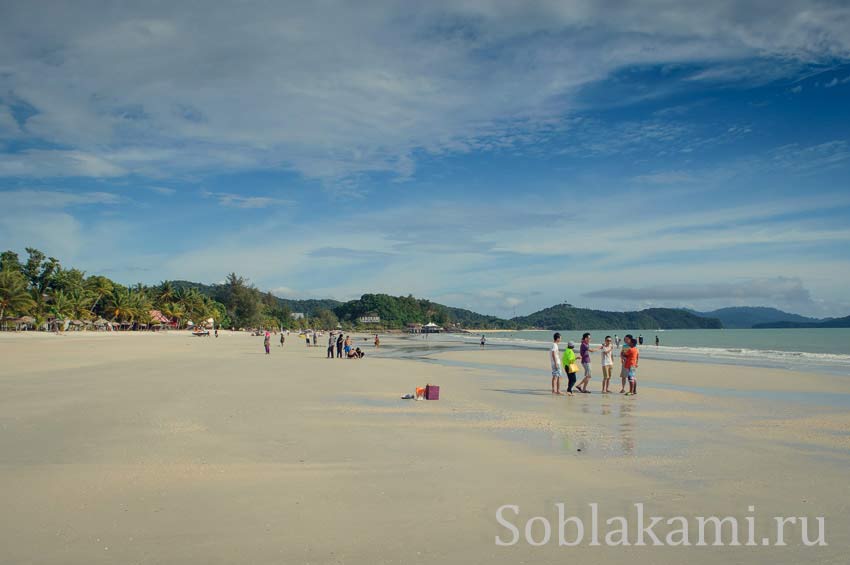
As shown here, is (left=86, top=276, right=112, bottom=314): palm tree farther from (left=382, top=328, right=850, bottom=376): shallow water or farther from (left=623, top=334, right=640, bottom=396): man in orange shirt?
(left=623, top=334, right=640, bottom=396): man in orange shirt

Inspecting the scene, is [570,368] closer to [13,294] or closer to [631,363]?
[631,363]

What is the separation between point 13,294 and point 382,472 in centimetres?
7848

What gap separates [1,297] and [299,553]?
262ft

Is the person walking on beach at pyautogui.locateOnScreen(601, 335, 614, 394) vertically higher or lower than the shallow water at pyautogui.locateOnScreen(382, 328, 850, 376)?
higher

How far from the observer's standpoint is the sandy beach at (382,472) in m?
5.00

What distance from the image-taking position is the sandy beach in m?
5.00

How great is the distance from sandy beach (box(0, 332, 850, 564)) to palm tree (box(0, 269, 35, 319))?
6474 cm

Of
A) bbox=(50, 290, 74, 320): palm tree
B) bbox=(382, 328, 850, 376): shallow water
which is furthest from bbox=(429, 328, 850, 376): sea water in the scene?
bbox=(50, 290, 74, 320): palm tree

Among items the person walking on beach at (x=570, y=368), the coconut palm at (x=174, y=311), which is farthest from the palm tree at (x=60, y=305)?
the person walking on beach at (x=570, y=368)

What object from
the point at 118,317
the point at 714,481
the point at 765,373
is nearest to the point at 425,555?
the point at 714,481

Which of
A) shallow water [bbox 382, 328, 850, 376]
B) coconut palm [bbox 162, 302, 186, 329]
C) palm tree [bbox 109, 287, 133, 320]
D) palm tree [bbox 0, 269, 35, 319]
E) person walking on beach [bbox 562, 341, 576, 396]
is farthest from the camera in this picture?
coconut palm [bbox 162, 302, 186, 329]

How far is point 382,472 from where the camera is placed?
7.43 metres

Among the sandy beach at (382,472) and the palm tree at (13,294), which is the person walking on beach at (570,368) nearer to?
the sandy beach at (382,472)

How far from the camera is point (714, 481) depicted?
7117 mm
